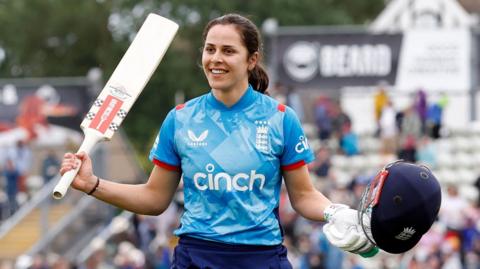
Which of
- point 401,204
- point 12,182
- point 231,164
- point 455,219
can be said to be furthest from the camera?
point 12,182

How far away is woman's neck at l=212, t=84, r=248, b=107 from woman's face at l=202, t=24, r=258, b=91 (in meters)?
0.02

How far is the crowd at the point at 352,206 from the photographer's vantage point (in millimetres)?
16156

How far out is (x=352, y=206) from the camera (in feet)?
54.8

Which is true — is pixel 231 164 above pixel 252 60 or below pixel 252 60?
below

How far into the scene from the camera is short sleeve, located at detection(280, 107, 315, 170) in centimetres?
595

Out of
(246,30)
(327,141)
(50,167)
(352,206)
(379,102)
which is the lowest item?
(50,167)

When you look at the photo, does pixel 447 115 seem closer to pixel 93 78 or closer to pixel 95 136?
pixel 93 78

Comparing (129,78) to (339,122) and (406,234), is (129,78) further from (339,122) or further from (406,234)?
(339,122)

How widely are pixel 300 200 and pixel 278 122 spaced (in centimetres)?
40

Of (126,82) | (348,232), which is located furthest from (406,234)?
(126,82)

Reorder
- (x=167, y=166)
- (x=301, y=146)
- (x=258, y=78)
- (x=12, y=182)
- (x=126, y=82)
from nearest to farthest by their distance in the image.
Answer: (x=301, y=146), (x=167, y=166), (x=258, y=78), (x=126, y=82), (x=12, y=182)

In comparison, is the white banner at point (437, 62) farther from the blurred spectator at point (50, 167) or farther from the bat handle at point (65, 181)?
the bat handle at point (65, 181)

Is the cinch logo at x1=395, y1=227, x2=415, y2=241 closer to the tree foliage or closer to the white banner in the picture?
the white banner

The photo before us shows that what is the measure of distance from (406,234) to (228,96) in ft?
3.49
